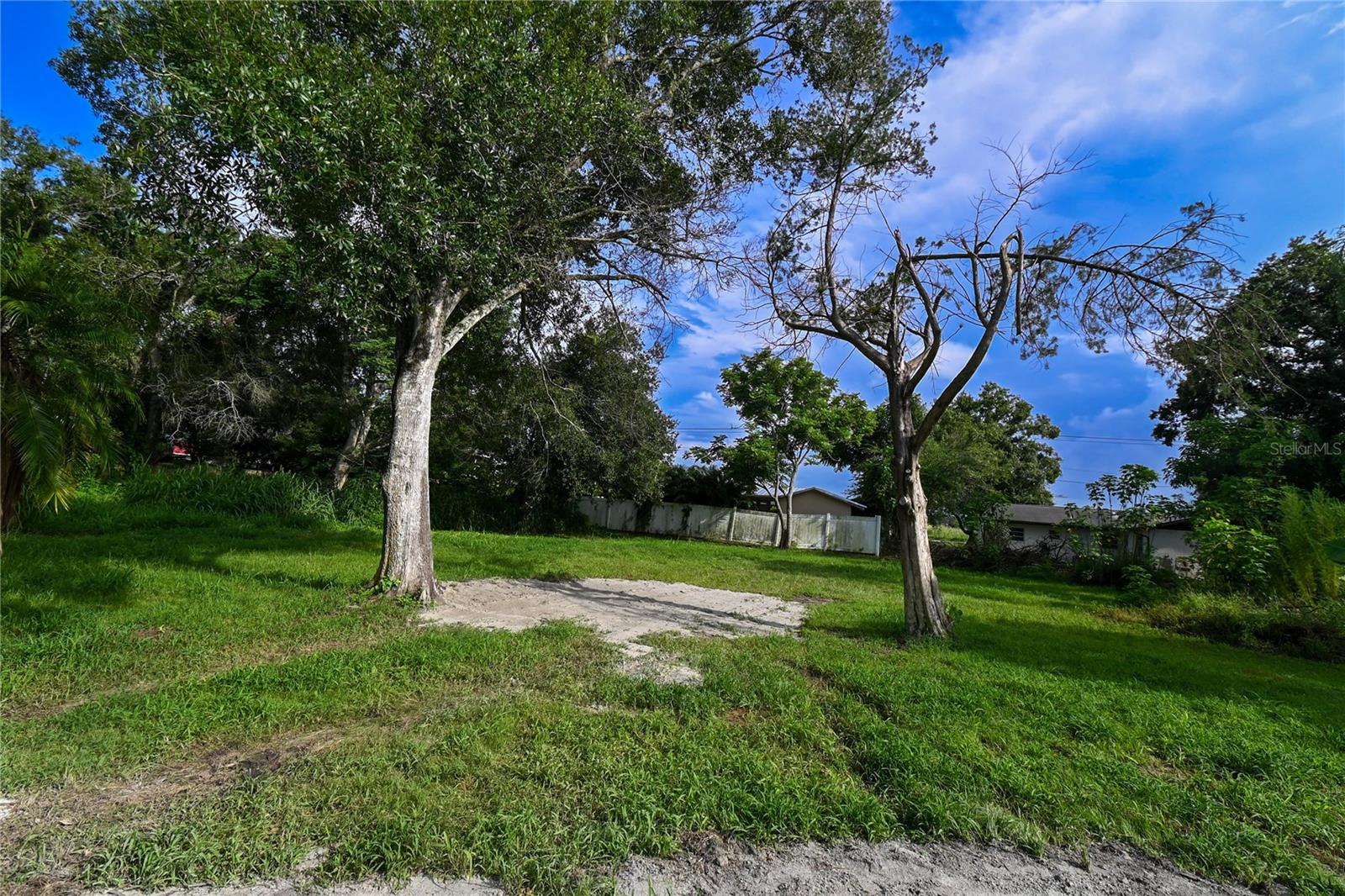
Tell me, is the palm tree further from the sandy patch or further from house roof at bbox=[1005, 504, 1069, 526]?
house roof at bbox=[1005, 504, 1069, 526]

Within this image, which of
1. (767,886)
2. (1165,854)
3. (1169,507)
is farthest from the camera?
(1169,507)

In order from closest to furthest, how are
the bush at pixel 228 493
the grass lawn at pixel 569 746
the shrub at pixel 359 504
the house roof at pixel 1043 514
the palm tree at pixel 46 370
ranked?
the grass lawn at pixel 569 746 → the palm tree at pixel 46 370 → the bush at pixel 228 493 → the shrub at pixel 359 504 → the house roof at pixel 1043 514

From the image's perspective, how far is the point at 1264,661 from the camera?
20.9 feet

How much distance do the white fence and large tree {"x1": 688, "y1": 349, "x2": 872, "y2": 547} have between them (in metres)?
0.72

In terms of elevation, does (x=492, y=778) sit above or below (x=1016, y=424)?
below

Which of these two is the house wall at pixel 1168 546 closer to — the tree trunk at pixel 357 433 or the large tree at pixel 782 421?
the large tree at pixel 782 421

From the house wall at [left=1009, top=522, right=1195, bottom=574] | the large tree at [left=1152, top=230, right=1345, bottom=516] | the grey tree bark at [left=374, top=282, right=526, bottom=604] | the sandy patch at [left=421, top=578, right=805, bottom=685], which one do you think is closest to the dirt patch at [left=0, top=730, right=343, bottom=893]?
the sandy patch at [left=421, top=578, right=805, bottom=685]

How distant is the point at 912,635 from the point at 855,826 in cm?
393

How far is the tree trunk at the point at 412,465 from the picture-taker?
6625 mm

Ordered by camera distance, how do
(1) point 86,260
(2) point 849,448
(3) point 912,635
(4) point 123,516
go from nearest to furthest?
1. (3) point 912,635
2. (1) point 86,260
3. (4) point 123,516
4. (2) point 849,448

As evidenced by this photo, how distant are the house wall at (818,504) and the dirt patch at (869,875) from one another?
26216 mm

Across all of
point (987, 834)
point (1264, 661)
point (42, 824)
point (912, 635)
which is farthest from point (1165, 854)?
point (1264, 661)

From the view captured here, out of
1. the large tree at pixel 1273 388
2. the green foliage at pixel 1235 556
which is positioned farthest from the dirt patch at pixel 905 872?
the green foliage at pixel 1235 556

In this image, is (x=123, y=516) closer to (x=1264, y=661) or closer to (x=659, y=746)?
(x=659, y=746)
